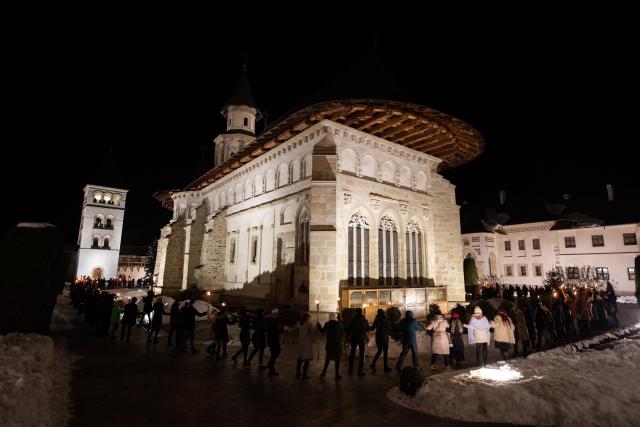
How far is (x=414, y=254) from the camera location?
18.2 meters

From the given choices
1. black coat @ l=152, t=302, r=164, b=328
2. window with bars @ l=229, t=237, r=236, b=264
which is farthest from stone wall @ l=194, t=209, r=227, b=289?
black coat @ l=152, t=302, r=164, b=328

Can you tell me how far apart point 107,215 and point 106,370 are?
4980 cm

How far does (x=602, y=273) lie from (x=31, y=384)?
4078 centimetres

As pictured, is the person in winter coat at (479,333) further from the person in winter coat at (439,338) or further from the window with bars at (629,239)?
the window with bars at (629,239)

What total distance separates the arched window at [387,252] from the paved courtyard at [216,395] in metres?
7.93

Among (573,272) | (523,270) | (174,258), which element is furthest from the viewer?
(523,270)

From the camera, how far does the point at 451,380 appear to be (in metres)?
6.49

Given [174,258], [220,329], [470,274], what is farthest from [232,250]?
[470,274]

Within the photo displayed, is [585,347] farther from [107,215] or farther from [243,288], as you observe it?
[107,215]

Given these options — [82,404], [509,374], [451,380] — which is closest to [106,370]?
[82,404]

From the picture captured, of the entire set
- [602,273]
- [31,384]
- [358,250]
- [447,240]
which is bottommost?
[31,384]

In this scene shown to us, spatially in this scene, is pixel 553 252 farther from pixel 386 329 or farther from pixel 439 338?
pixel 386 329

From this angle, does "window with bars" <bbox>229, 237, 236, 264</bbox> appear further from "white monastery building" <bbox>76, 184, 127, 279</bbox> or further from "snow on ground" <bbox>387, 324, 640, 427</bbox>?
"white monastery building" <bbox>76, 184, 127, 279</bbox>

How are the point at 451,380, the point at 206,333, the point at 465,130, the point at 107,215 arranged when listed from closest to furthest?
the point at 451,380 < the point at 206,333 < the point at 465,130 < the point at 107,215
